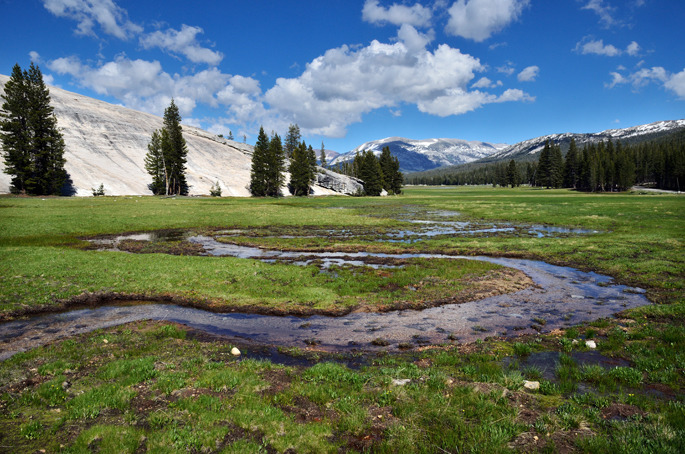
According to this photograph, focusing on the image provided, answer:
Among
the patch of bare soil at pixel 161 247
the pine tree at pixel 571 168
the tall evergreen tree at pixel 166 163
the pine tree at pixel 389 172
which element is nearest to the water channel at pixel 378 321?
the patch of bare soil at pixel 161 247

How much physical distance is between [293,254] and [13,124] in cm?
8277

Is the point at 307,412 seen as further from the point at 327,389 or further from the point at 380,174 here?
the point at 380,174

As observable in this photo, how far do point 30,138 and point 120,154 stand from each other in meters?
39.8

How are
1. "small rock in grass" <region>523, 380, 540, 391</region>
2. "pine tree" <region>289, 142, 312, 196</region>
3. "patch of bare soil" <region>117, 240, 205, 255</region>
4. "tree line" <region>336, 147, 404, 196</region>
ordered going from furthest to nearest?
"tree line" <region>336, 147, 404, 196</region>, "pine tree" <region>289, 142, 312, 196</region>, "patch of bare soil" <region>117, 240, 205, 255</region>, "small rock in grass" <region>523, 380, 540, 391</region>

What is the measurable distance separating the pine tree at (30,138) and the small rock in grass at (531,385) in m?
99.7

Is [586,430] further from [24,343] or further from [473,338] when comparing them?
[24,343]

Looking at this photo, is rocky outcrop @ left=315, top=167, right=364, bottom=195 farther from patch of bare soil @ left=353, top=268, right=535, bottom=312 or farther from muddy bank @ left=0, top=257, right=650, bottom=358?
muddy bank @ left=0, top=257, right=650, bottom=358

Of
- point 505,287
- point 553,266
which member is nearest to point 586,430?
point 505,287

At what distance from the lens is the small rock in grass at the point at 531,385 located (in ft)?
30.3

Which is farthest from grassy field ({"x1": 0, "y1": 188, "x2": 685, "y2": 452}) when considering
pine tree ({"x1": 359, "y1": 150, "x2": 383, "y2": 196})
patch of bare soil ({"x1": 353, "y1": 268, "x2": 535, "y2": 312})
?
pine tree ({"x1": 359, "y1": 150, "x2": 383, "y2": 196})

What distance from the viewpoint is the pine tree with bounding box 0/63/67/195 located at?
2788 inches

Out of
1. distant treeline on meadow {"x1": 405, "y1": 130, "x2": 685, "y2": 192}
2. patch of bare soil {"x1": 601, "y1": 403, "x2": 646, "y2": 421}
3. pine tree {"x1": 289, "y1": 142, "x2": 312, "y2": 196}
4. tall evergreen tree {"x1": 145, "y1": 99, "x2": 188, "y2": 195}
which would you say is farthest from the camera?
distant treeline on meadow {"x1": 405, "y1": 130, "x2": 685, "y2": 192}

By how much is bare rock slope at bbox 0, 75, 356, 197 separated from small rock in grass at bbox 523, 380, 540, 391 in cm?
10564

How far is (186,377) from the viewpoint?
9.94 meters
